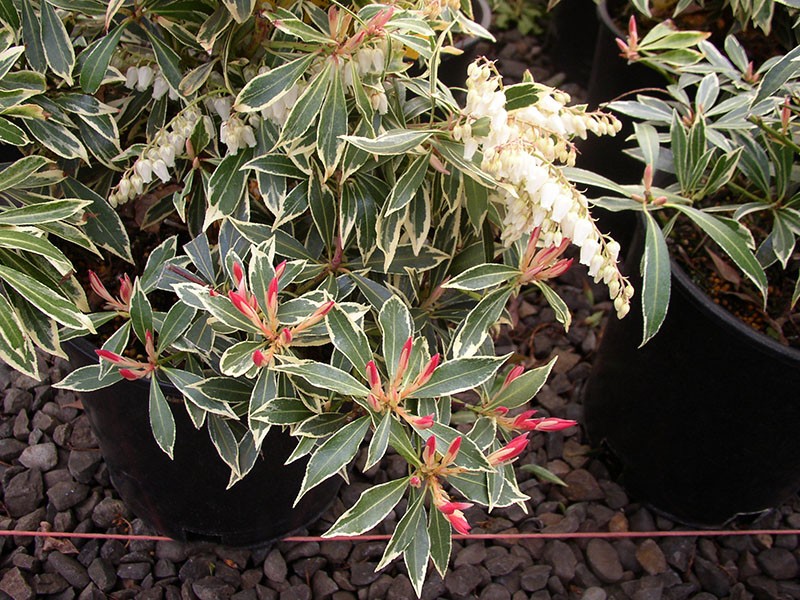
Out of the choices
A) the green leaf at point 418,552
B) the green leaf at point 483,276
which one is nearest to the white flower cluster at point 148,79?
the green leaf at point 483,276

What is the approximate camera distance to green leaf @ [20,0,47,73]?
1.23m

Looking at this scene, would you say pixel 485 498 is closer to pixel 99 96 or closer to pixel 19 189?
pixel 19 189

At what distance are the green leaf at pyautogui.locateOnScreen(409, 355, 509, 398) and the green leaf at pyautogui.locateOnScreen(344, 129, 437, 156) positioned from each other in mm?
305

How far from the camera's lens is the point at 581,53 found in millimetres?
2971

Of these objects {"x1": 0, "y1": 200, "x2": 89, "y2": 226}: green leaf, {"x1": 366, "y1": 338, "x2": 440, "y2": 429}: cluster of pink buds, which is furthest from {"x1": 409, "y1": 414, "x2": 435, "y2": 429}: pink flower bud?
{"x1": 0, "y1": 200, "x2": 89, "y2": 226}: green leaf

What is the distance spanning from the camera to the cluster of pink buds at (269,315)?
1.04 metres

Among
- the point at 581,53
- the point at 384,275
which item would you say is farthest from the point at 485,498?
the point at 581,53

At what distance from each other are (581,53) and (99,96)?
200 cm

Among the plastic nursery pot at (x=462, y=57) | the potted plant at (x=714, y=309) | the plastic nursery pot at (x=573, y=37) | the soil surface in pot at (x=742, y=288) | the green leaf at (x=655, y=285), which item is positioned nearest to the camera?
the green leaf at (x=655, y=285)

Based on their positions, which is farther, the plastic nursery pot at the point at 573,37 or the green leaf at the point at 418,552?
the plastic nursery pot at the point at 573,37

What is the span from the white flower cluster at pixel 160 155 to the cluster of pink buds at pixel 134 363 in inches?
8.8

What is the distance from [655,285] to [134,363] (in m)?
0.85

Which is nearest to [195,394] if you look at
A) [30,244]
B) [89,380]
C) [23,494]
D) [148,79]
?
[89,380]

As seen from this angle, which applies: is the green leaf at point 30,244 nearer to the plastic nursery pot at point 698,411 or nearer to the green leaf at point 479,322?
the green leaf at point 479,322
